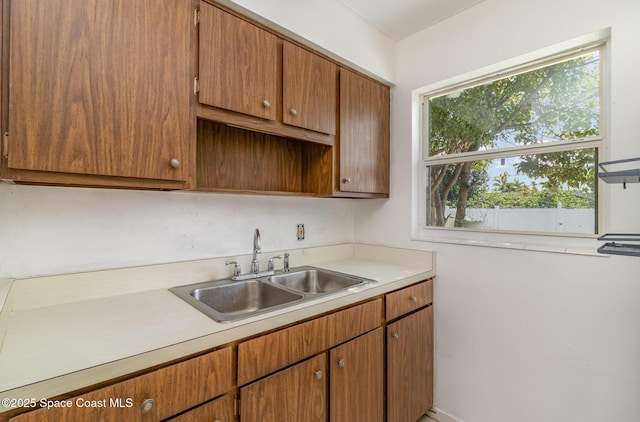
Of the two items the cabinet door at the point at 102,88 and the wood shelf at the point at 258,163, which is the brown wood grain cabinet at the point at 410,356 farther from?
the cabinet door at the point at 102,88

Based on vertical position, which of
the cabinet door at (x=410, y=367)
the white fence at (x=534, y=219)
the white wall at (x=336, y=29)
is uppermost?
the white wall at (x=336, y=29)

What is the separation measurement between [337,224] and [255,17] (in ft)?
4.75

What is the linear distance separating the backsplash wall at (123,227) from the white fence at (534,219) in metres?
1.20

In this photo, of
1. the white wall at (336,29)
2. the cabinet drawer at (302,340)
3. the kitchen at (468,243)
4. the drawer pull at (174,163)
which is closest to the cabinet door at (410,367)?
the kitchen at (468,243)

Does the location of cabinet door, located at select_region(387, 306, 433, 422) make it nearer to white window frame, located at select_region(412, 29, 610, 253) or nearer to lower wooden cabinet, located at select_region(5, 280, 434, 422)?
lower wooden cabinet, located at select_region(5, 280, 434, 422)

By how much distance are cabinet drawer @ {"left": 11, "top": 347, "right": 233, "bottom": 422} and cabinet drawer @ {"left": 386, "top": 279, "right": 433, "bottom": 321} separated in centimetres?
92

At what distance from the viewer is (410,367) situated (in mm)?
1733

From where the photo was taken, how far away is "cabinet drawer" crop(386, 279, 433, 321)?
1.61 meters

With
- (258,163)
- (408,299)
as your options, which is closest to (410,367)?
(408,299)

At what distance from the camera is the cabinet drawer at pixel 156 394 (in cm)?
74

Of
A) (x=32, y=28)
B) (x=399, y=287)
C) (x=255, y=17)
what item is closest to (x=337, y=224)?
(x=399, y=287)

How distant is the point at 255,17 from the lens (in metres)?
1.41

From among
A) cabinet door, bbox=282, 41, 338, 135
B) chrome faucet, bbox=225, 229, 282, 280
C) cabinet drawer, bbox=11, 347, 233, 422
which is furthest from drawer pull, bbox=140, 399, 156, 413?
cabinet door, bbox=282, 41, 338, 135

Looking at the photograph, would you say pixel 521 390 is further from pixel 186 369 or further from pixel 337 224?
pixel 186 369
